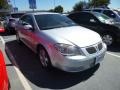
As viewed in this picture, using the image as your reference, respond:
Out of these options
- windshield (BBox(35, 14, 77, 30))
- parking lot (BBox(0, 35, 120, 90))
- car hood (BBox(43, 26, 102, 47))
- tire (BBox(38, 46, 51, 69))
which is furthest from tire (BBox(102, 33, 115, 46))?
tire (BBox(38, 46, 51, 69))

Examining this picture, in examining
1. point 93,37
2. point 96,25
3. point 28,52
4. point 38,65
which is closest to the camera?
point 93,37

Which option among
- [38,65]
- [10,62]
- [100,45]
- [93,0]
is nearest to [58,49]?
[100,45]

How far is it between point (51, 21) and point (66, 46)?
1.96m

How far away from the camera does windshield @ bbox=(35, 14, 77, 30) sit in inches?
250

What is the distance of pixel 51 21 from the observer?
6637mm

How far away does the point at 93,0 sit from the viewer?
161ft

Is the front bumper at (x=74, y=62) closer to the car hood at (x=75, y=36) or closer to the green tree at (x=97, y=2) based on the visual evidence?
the car hood at (x=75, y=36)

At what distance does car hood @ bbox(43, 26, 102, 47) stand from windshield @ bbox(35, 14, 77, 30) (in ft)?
1.28

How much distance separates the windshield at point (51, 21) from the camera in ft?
20.8

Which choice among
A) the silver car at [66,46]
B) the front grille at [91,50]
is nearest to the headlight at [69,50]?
the silver car at [66,46]

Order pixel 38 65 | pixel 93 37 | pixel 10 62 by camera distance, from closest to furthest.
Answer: pixel 93 37, pixel 38 65, pixel 10 62

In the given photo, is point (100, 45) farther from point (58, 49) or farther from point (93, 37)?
point (58, 49)

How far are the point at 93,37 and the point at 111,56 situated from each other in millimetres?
2041

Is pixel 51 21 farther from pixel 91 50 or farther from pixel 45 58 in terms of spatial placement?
pixel 91 50
